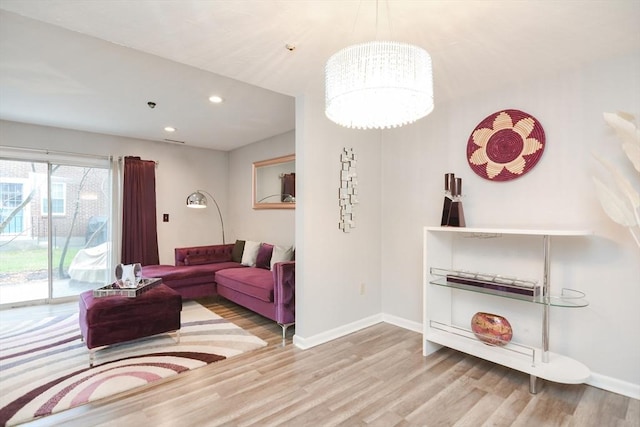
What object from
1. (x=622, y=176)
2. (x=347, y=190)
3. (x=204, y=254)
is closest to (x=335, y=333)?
(x=347, y=190)

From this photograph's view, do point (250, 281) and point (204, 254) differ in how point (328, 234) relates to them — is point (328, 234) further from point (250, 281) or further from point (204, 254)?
point (204, 254)

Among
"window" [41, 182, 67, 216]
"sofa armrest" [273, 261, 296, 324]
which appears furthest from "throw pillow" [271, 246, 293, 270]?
"window" [41, 182, 67, 216]

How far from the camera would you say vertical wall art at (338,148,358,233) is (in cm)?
326

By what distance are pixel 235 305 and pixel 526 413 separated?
3.44 meters

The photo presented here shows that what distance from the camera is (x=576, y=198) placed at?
2369 mm

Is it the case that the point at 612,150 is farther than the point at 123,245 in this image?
No

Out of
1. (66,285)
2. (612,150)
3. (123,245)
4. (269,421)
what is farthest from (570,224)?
(66,285)

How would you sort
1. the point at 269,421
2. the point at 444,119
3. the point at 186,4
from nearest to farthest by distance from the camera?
1. the point at 186,4
2. the point at 269,421
3. the point at 444,119

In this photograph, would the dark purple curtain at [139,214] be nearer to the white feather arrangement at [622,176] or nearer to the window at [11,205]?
the window at [11,205]

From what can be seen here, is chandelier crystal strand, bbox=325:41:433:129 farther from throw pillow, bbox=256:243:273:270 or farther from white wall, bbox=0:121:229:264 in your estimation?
white wall, bbox=0:121:229:264

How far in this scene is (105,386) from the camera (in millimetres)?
2270

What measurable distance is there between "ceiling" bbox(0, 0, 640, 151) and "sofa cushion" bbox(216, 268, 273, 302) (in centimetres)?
204

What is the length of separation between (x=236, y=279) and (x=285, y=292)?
1.07 metres

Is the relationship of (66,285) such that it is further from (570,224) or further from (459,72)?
(570,224)
